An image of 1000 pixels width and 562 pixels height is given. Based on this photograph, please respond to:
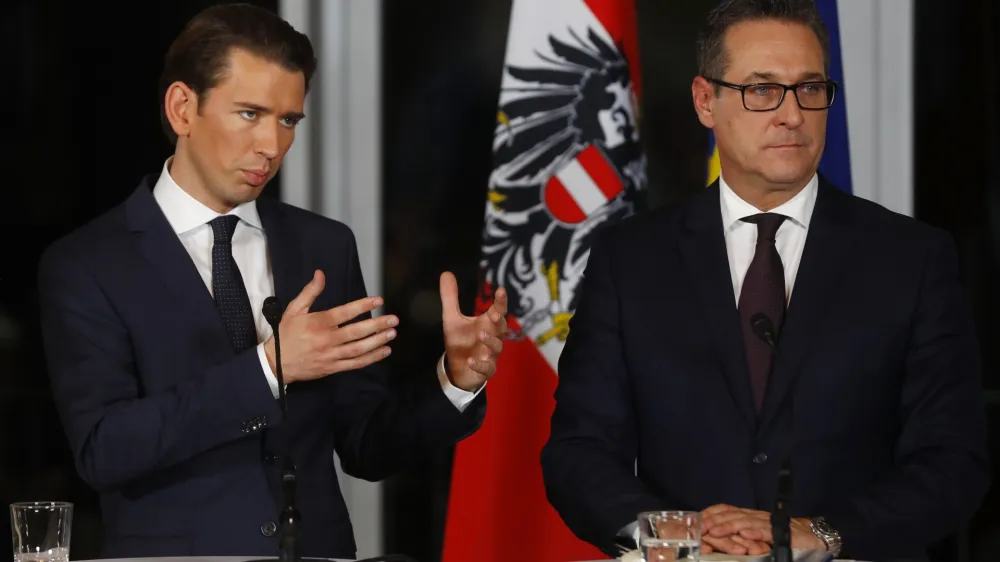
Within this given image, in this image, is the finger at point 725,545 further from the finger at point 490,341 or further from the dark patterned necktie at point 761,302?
the finger at point 490,341

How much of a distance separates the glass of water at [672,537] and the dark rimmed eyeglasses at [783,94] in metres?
1.04

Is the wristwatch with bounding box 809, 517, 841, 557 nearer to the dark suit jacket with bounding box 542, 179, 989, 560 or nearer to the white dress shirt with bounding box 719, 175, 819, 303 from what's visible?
the dark suit jacket with bounding box 542, 179, 989, 560

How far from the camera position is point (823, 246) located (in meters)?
2.69

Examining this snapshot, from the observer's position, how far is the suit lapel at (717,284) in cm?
263

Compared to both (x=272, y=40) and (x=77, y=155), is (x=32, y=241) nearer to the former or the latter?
(x=77, y=155)

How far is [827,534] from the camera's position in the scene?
2.34 m

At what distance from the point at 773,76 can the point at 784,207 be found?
0.89 feet

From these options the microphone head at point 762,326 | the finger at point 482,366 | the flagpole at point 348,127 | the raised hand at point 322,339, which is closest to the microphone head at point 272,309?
the raised hand at point 322,339

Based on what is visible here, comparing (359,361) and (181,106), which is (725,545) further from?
(181,106)

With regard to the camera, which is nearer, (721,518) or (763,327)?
(763,327)

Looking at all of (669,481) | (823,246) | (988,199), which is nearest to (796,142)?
(823,246)

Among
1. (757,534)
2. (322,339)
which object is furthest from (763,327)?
(322,339)

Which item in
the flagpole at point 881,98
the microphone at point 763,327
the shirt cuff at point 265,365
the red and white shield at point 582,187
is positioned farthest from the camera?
the flagpole at point 881,98

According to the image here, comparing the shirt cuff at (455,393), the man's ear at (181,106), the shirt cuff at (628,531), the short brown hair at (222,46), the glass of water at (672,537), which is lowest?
the shirt cuff at (628,531)
